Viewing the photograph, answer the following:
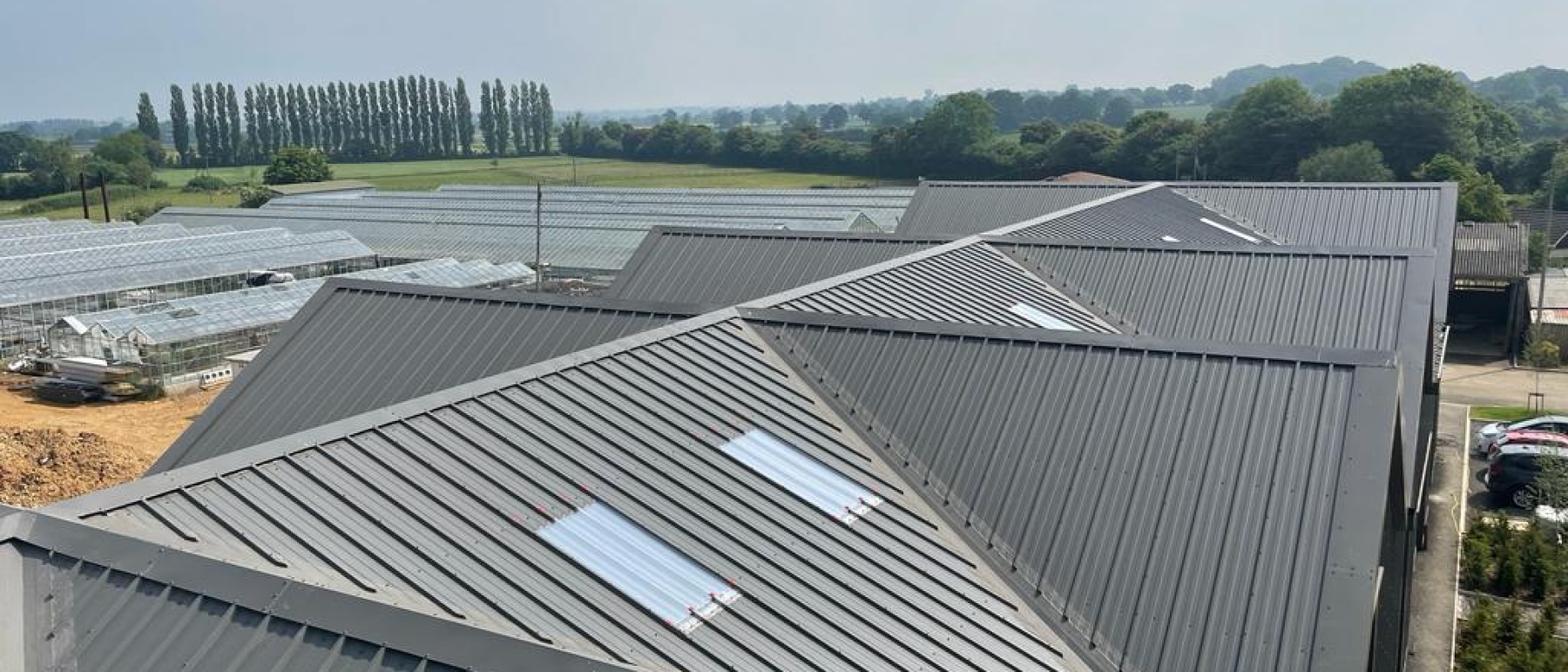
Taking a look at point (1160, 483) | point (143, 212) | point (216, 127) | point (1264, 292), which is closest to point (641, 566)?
point (1160, 483)

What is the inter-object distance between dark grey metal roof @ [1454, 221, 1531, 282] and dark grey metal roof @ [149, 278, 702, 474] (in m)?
36.8

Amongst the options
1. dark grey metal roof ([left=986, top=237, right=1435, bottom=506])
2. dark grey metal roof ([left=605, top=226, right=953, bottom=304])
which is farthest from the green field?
dark grey metal roof ([left=986, top=237, right=1435, bottom=506])

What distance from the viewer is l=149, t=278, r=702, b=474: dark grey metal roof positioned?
46.3 ft

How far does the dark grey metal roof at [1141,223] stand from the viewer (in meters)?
25.1

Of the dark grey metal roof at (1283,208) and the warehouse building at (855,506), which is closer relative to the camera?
the warehouse building at (855,506)

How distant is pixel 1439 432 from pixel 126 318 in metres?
39.5

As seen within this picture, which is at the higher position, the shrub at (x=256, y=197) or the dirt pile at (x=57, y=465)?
the shrub at (x=256, y=197)

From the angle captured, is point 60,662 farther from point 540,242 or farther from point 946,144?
point 946,144

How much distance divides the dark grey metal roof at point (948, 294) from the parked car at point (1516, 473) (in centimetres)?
1137

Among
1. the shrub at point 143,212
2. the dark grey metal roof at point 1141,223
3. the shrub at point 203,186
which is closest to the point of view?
the dark grey metal roof at point 1141,223

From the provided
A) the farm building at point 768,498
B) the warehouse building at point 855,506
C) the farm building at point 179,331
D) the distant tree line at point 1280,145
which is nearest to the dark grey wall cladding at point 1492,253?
the distant tree line at point 1280,145

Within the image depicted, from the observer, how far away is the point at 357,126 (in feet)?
484

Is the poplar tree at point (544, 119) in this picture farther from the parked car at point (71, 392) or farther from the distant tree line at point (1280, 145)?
the parked car at point (71, 392)

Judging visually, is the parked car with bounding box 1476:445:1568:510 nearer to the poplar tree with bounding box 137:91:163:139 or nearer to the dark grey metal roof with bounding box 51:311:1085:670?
the dark grey metal roof with bounding box 51:311:1085:670
